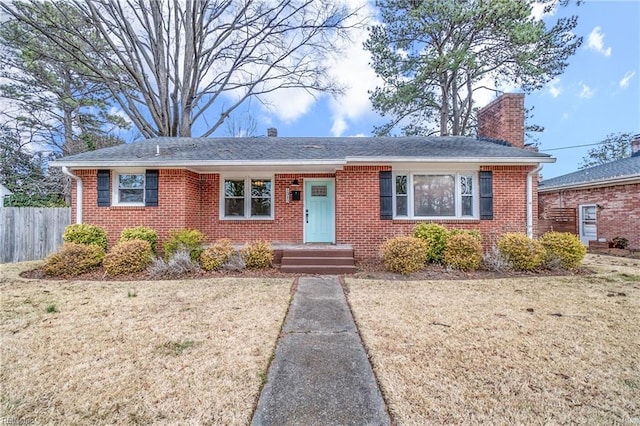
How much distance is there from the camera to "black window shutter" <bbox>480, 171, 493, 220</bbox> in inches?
336

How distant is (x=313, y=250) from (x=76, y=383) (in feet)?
18.4

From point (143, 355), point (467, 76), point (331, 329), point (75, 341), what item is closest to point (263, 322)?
point (331, 329)

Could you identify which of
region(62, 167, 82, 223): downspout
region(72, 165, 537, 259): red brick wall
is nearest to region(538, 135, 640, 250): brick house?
region(72, 165, 537, 259): red brick wall

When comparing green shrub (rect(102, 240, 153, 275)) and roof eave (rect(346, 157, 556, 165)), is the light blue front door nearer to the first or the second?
roof eave (rect(346, 157, 556, 165))

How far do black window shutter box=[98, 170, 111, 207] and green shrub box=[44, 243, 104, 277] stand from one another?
5.41 feet

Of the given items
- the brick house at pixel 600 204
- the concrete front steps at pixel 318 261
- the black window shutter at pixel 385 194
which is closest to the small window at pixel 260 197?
the concrete front steps at pixel 318 261

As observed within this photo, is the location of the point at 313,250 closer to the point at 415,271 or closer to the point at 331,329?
the point at 415,271

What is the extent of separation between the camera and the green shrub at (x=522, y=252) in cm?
713

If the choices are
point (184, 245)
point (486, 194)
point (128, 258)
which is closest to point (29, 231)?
point (128, 258)

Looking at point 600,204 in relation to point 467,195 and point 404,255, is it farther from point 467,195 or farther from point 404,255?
point 404,255

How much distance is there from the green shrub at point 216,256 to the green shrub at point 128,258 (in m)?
1.37

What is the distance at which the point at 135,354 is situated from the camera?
10.1 feet

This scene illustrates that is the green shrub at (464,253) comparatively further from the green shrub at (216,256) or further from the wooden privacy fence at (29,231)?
the wooden privacy fence at (29,231)

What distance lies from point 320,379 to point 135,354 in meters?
1.99
